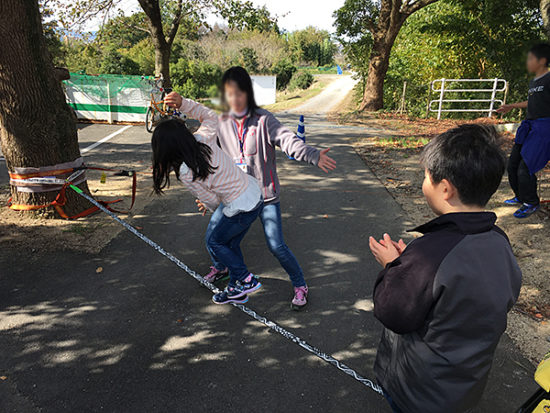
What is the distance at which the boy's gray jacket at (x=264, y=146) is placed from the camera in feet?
10.6

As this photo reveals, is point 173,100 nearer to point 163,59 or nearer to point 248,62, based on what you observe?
point 248,62

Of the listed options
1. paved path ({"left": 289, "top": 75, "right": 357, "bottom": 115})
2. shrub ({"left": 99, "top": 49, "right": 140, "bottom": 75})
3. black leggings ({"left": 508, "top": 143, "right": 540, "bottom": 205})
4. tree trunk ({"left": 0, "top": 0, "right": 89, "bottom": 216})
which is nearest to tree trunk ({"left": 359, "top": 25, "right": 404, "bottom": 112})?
paved path ({"left": 289, "top": 75, "right": 357, "bottom": 115})

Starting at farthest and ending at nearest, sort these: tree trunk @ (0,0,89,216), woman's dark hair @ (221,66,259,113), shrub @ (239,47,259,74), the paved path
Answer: the paved path, tree trunk @ (0,0,89,216), shrub @ (239,47,259,74), woman's dark hair @ (221,66,259,113)

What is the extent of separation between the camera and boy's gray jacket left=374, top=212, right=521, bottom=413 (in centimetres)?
141

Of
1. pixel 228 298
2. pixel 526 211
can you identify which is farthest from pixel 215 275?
pixel 526 211

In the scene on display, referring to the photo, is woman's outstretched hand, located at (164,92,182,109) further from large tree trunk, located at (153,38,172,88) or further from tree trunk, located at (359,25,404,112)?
tree trunk, located at (359,25,404,112)

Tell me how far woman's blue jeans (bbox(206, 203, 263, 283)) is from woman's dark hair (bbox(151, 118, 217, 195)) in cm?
60

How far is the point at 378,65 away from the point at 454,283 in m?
18.7

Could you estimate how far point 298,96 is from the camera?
32.1 meters

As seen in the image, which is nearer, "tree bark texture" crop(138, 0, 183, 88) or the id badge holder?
the id badge holder

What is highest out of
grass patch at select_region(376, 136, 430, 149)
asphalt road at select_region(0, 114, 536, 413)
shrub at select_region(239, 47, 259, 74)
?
shrub at select_region(239, 47, 259, 74)

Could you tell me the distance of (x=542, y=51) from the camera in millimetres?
4863

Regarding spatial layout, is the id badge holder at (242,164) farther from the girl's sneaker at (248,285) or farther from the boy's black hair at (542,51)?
the boy's black hair at (542,51)

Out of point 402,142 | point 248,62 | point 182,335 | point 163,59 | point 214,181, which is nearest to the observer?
point 214,181
